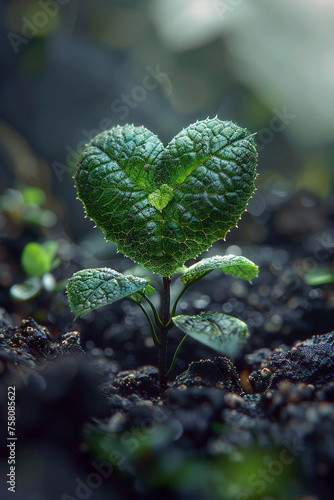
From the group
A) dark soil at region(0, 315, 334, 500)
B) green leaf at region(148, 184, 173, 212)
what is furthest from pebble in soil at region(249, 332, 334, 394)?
green leaf at region(148, 184, 173, 212)

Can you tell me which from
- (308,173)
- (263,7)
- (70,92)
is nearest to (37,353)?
(70,92)

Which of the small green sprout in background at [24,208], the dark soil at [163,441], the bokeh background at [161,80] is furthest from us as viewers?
the bokeh background at [161,80]

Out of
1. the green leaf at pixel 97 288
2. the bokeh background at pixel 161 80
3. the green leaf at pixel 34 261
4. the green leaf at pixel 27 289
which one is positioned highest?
the bokeh background at pixel 161 80

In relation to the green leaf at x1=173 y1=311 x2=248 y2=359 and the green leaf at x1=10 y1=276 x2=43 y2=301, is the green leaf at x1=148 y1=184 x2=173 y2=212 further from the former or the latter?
the green leaf at x1=10 y1=276 x2=43 y2=301

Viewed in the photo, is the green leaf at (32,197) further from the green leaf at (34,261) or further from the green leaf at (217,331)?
the green leaf at (217,331)

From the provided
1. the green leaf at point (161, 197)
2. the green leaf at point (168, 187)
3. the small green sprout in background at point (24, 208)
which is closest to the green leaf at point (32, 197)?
the small green sprout in background at point (24, 208)

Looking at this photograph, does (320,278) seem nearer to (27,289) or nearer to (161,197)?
(161,197)

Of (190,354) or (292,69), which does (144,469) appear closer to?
(190,354)
